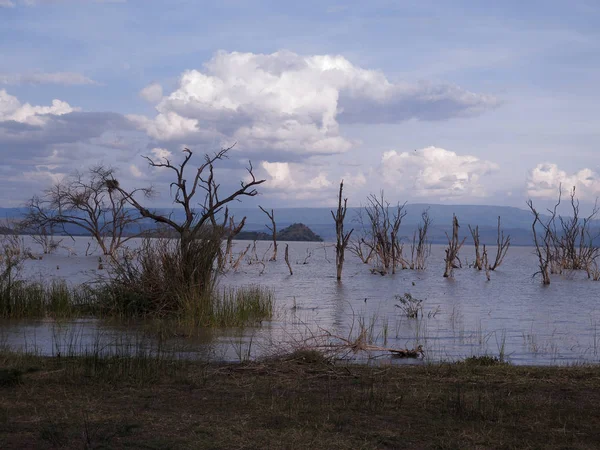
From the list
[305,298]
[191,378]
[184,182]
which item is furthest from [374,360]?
[305,298]

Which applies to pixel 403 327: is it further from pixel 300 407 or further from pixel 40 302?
pixel 300 407

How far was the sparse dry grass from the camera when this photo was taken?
571 centimetres

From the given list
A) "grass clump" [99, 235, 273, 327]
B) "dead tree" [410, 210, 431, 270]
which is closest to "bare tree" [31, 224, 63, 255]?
"dead tree" [410, 210, 431, 270]

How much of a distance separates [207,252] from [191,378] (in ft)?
24.4

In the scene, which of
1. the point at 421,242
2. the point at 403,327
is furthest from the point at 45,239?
the point at 403,327

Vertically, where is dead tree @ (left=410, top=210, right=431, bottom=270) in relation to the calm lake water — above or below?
above

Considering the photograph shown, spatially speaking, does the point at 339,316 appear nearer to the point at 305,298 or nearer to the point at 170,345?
the point at 305,298

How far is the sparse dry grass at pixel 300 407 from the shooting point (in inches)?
225

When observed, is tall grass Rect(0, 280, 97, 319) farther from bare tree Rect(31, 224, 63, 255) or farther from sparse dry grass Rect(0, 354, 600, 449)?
bare tree Rect(31, 224, 63, 255)

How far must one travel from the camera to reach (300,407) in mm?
6836

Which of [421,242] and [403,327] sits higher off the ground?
[421,242]

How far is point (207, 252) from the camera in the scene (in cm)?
1559

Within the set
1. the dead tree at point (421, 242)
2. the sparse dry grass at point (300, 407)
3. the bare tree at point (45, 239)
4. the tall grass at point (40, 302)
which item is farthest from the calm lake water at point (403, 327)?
the bare tree at point (45, 239)

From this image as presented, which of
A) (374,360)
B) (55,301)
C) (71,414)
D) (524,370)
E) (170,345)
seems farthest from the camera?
(55,301)
